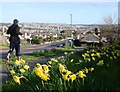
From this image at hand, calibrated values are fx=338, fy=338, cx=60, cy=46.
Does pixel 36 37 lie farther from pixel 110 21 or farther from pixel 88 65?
pixel 88 65

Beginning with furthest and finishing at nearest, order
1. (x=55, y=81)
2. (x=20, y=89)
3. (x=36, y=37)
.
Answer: (x=36, y=37), (x=20, y=89), (x=55, y=81)

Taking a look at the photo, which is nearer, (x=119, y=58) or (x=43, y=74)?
(x=43, y=74)

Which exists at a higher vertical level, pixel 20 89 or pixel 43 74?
pixel 43 74

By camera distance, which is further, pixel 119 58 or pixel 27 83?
pixel 119 58

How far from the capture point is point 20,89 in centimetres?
360

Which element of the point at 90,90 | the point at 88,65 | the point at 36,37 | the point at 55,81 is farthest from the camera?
Answer: the point at 36,37

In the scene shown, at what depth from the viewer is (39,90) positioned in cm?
318

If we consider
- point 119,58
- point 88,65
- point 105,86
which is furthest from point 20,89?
point 119,58

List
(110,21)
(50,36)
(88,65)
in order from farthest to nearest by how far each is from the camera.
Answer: (50,36) → (110,21) → (88,65)

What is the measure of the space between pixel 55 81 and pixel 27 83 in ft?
1.54

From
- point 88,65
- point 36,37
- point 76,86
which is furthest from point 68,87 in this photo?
point 36,37

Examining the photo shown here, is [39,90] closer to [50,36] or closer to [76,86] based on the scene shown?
[76,86]

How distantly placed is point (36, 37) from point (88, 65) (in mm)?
70860

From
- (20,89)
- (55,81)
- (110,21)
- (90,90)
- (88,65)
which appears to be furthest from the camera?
(110,21)
